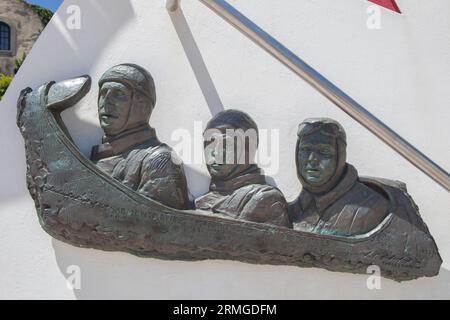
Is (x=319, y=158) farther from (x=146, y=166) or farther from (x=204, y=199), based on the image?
(x=146, y=166)

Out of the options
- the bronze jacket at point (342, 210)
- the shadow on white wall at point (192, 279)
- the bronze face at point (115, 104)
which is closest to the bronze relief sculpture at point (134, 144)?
the bronze face at point (115, 104)

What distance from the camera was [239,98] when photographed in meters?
2.67

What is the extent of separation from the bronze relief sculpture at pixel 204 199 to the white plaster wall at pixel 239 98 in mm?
121

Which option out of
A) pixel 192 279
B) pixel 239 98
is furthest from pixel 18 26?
pixel 192 279

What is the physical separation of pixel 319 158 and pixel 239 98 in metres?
0.49

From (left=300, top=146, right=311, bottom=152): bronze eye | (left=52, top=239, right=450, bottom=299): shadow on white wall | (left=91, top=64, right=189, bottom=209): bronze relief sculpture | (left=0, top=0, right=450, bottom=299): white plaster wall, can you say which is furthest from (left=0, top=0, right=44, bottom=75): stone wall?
(left=300, top=146, right=311, bottom=152): bronze eye

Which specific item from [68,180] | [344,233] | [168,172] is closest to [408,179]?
[344,233]

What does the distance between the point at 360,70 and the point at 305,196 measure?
0.72 m

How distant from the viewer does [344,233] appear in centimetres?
247

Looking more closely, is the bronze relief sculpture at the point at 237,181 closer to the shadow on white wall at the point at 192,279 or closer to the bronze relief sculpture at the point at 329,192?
the bronze relief sculpture at the point at 329,192

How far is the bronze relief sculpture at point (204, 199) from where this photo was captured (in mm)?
2346

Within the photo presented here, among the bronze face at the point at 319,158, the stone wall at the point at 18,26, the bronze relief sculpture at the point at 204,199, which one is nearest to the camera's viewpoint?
A: the bronze relief sculpture at the point at 204,199

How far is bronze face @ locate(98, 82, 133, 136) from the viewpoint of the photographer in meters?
2.44
